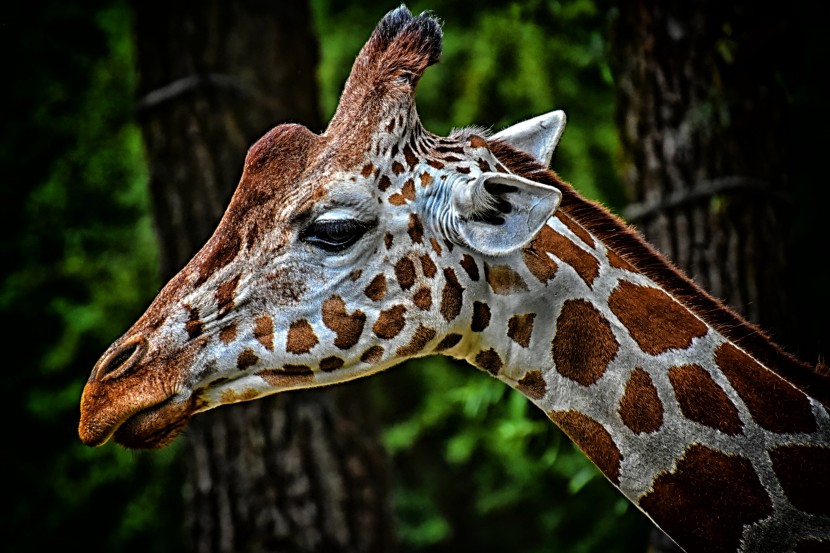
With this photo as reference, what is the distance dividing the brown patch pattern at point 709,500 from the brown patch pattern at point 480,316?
2.24 feet

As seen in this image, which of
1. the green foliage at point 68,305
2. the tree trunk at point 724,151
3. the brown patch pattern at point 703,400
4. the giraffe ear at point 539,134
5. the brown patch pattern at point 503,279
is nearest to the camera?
the brown patch pattern at point 703,400

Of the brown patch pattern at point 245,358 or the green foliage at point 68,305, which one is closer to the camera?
the brown patch pattern at point 245,358

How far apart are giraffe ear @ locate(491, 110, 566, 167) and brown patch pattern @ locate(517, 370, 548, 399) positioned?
2.71 ft

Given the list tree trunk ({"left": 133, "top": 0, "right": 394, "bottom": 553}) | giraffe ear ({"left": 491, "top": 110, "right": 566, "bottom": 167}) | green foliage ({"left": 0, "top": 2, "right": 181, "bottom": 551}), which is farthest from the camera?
green foliage ({"left": 0, "top": 2, "right": 181, "bottom": 551})

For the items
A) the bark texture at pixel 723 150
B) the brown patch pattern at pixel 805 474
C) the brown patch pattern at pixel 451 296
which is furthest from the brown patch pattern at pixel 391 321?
the bark texture at pixel 723 150

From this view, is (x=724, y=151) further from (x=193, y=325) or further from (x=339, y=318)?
(x=193, y=325)

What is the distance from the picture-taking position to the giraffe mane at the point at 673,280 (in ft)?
8.66

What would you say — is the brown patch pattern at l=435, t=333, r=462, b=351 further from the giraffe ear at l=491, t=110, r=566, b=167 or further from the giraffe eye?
the giraffe ear at l=491, t=110, r=566, b=167

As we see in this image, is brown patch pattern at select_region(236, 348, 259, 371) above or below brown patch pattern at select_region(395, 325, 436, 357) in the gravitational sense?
above

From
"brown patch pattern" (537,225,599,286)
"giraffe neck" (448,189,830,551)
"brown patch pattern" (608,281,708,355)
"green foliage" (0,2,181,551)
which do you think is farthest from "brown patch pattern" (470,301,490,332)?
"green foliage" (0,2,181,551)

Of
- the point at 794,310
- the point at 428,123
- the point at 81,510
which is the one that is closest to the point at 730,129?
the point at 794,310

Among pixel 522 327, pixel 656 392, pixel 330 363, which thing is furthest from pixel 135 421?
pixel 656 392

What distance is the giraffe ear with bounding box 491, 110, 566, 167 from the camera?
3.01 meters

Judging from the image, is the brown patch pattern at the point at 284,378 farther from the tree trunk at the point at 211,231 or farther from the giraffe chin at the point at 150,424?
the tree trunk at the point at 211,231
